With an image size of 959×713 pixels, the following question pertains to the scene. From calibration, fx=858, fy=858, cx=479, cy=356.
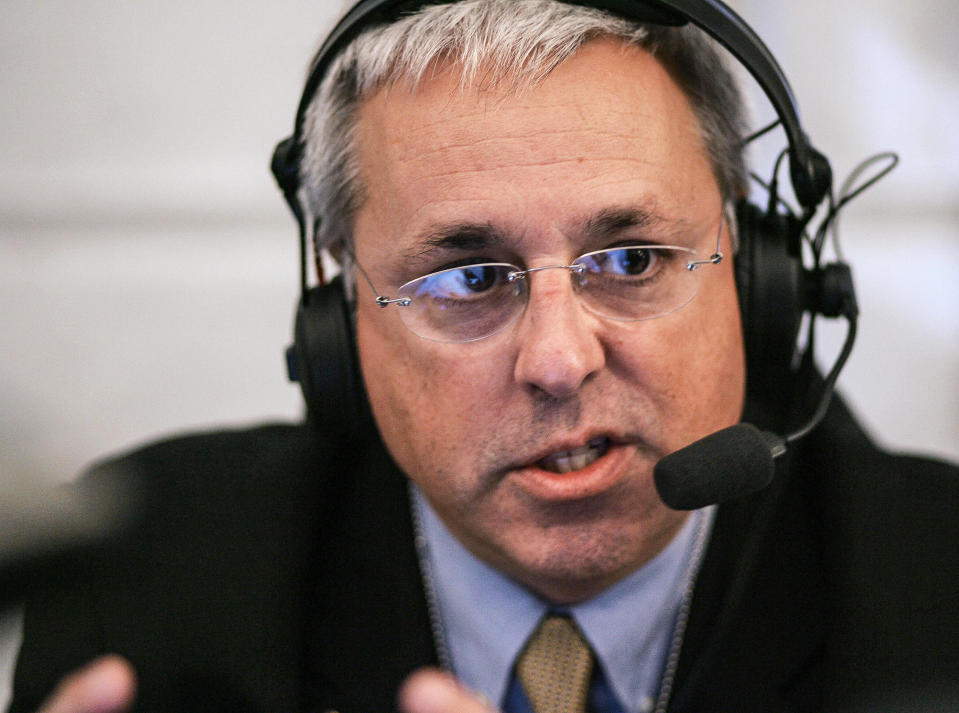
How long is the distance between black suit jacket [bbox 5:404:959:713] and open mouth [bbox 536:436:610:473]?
10.4 inches

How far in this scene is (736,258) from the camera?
1.10 metres

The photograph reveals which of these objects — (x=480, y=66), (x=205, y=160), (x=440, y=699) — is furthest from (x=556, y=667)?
(x=205, y=160)

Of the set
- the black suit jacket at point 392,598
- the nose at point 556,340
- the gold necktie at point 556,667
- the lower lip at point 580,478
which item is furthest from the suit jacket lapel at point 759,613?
the nose at point 556,340

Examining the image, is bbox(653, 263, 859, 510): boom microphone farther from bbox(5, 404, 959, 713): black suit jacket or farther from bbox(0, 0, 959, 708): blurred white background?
bbox(0, 0, 959, 708): blurred white background

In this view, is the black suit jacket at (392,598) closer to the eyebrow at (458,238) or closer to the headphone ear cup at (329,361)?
the headphone ear cup at (329,361)

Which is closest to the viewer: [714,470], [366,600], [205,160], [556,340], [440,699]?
[440,699]

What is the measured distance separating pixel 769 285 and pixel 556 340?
11.7 inches

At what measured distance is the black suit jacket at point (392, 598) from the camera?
1.08 metres

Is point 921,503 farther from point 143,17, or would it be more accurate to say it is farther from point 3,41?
point 3,41

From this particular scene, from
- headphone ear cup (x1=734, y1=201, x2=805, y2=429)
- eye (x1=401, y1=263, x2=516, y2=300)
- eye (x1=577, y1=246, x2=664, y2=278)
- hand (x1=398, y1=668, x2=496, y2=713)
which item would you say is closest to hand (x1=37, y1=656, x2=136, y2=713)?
hand (x1=398, y1=668, x2=496, y2=713)

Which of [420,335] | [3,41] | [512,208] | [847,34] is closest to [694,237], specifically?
[512,208]

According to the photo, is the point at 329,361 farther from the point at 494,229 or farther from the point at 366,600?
the point at 366,600

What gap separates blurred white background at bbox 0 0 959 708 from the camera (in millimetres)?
Result: 1966

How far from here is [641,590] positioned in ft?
3.76
